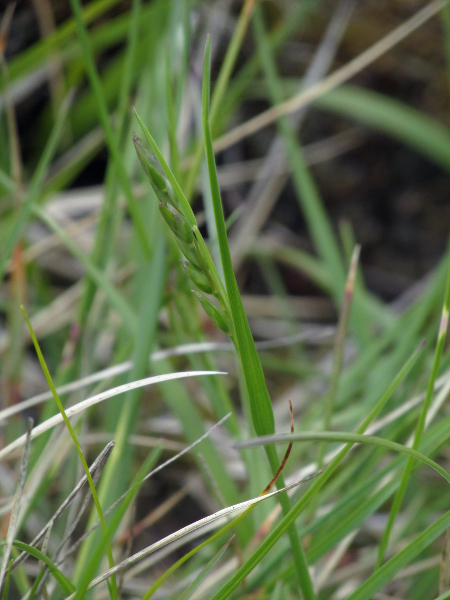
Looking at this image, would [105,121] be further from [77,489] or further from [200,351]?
[77,489]

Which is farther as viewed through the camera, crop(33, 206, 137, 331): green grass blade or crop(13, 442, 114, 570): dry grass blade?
crop(33, 206, 137, 331): green grass blade

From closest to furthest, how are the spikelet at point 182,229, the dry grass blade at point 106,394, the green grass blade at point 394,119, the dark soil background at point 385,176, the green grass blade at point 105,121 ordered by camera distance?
the spikelet at point 182,229, the dry grass blade at point 106,394, the green grass blade at point 105,121, the green grass blade at point 394,119, the dark soil background at point 385,176

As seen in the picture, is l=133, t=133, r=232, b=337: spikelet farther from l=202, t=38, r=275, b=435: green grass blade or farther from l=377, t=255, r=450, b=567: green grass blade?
l=377, t=255, r=450, b=567: green grass blade

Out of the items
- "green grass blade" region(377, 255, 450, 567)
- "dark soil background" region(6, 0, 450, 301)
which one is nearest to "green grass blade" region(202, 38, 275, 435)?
"green grass blade" region(377, 255, 450, 567)

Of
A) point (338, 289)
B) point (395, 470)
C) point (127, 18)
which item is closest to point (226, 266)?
point (395, 470)

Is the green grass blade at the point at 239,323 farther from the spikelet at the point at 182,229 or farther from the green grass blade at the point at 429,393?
the green grass blade at the point at 429,393

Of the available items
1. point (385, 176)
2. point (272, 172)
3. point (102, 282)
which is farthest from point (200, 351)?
→ point (385, 176)

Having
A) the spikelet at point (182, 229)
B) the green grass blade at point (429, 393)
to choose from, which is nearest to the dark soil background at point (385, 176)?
the green grass blade at point (429, 393)

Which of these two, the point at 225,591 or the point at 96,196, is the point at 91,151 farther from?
the point at 225,591

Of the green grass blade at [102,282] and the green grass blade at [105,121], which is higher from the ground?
the green grass blade at [105,121]
